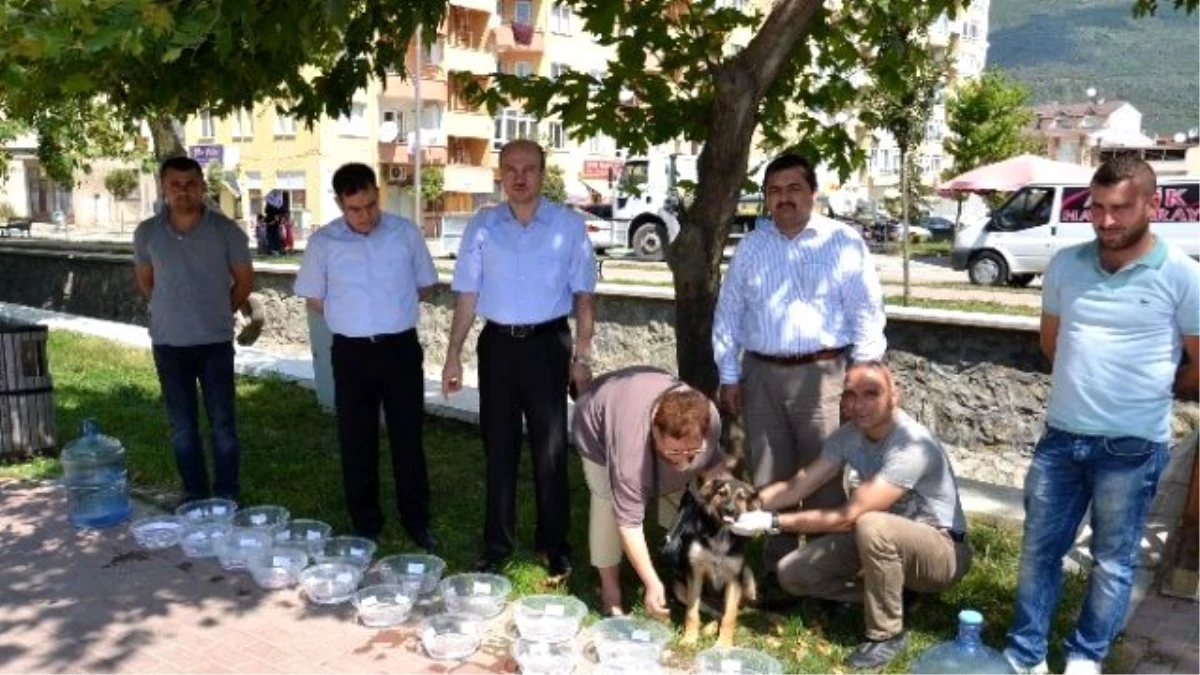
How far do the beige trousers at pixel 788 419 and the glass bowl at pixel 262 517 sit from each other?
94.0 inches

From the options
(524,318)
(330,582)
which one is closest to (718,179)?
(524,318)

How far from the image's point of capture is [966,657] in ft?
10.5

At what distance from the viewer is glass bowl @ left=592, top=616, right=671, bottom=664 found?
3887mm

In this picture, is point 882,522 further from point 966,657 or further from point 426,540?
point 426,540

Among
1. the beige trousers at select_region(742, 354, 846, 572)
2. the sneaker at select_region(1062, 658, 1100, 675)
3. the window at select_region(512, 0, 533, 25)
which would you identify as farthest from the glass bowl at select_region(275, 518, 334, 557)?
the window at select_region(512, 0, 533, 25)

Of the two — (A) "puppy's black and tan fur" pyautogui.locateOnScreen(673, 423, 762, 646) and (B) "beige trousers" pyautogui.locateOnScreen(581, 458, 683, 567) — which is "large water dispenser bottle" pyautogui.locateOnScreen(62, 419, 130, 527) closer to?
(B) "beige trousers" pyautogui.locateOnScreen(581, 458, 683, 567)

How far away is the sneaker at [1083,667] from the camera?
372 centimetres

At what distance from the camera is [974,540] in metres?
5.38

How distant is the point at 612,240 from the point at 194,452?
2121 cm

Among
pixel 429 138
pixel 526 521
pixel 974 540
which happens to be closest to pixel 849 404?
→ pixel 974 540

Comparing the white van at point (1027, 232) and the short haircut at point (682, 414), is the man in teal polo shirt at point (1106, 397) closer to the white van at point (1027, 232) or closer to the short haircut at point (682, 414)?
the short haircut at point (682, 414)

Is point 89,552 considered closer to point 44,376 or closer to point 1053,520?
point 44,376

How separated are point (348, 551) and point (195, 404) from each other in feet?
4.43

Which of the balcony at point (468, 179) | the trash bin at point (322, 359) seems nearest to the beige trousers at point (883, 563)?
the trash bin at point (322, 359)
